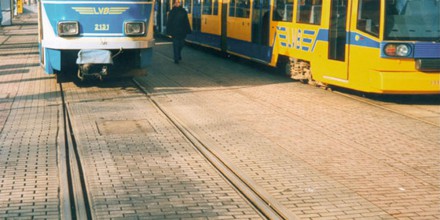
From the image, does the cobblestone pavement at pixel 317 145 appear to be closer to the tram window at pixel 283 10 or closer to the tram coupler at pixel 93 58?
the tram coupler at pixel 93 58

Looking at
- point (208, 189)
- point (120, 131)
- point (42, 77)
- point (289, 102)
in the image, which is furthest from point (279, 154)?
point (42, 77)

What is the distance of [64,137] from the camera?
30.1 feet

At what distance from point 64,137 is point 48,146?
53 centimetres

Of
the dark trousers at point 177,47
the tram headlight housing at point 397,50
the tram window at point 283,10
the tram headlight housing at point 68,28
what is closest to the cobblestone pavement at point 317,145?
the tram headlight housing at point 397,50

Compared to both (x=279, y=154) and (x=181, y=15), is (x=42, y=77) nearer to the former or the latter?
(x=181, y=15)

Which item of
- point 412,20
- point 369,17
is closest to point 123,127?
point 369,17

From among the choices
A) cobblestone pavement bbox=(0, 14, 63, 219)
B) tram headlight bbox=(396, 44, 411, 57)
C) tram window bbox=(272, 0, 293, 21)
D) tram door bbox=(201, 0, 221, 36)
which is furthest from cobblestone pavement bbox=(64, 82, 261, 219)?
tram door bbox=(201, 0, 221, 36)

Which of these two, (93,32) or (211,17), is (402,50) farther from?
(211,17)

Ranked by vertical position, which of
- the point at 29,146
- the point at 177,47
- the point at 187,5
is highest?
the point at 187,5

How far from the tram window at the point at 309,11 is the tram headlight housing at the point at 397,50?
7.39 ft

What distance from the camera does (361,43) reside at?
12.2 m

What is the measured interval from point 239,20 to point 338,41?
660 cm

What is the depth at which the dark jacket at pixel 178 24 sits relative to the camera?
19.6 metres

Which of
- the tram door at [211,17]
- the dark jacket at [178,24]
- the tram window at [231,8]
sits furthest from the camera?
the tram door at [211,17]
